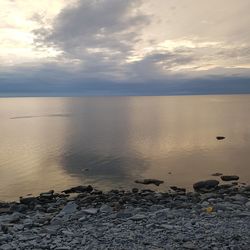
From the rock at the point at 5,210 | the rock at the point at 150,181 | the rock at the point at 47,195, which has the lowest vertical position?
the rock at the point at 150,181

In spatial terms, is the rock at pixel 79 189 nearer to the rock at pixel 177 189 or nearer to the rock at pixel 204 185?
the rock at pixel 177 189

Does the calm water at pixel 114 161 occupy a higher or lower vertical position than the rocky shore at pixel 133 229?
lower

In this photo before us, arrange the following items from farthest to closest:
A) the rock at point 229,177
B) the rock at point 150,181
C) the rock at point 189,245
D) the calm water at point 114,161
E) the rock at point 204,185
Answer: the rock at point 229,177
the calm water at point 114,161
the rock at point 150,181
the rock at point 204,185
the rock at point 189,245

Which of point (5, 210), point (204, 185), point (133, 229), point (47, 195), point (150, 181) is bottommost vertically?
point (150, 181)

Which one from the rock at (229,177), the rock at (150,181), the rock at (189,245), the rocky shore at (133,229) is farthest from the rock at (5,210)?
the rock at (229,177)

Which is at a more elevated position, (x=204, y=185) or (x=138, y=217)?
(x=138, y=217)

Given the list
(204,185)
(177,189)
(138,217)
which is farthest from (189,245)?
(204,185)

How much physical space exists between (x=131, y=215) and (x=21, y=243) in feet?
16.8

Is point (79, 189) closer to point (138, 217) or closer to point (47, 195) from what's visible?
point (47, 195)

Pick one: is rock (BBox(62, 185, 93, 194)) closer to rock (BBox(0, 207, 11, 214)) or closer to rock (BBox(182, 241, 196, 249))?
rock (BBox(0, 207, 11, 214))

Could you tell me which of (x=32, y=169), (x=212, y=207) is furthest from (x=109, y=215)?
(x=32, y=169)

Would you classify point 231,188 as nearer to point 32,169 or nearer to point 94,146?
point 32,169

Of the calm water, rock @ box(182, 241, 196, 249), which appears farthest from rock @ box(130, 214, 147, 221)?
the calm water

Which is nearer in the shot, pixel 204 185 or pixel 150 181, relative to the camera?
pixel 204 185
